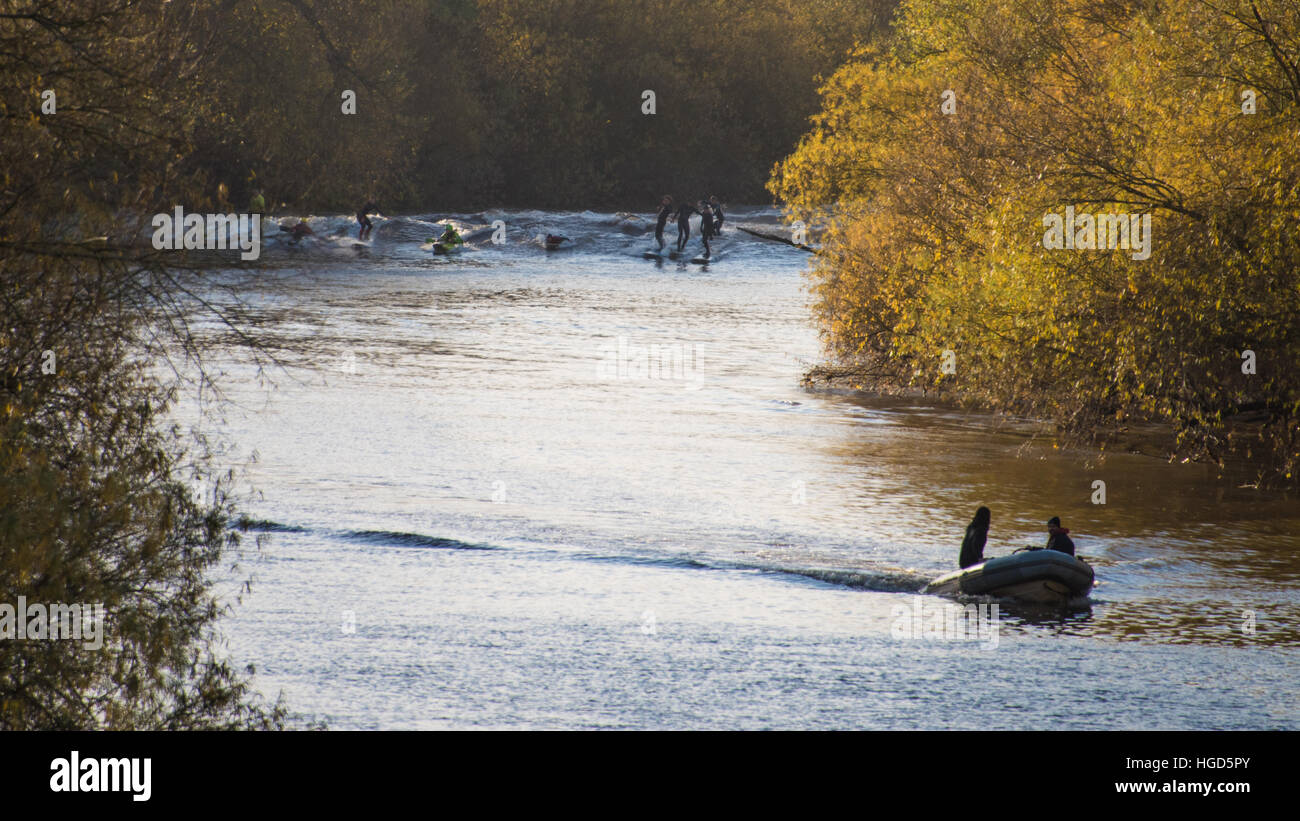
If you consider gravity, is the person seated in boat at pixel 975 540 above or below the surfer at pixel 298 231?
below

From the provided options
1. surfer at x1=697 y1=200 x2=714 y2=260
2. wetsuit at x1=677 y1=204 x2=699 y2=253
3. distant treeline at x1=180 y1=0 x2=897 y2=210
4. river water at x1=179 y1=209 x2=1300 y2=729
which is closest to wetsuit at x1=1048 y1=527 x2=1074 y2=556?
river water at x1=179 y1=209 x2=1300 y2=729

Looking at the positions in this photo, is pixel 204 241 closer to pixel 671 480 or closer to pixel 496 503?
pixel 496 503

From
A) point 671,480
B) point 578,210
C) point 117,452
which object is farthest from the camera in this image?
point 578,210

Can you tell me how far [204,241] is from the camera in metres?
12.5

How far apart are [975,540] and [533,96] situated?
71293 millimetres

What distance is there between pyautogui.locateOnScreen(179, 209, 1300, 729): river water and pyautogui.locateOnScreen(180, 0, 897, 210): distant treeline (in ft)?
113

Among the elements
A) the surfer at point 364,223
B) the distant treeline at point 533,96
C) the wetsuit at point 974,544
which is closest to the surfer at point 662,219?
the surfer at point 364,223

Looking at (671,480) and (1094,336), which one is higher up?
(1094,336)

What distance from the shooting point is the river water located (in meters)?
14.5

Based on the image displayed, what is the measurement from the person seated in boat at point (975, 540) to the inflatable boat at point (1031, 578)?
0.31m

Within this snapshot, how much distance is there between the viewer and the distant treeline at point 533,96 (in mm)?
67312

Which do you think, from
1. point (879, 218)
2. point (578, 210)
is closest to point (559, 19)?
point (578, 210)

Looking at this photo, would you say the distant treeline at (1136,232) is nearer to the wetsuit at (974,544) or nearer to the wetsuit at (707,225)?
the wetsuit at (974,544)
